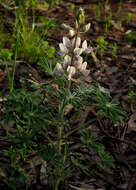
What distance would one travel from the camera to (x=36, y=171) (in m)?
2.10

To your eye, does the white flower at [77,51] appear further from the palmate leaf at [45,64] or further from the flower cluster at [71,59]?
the palmate leaf at [45,64]

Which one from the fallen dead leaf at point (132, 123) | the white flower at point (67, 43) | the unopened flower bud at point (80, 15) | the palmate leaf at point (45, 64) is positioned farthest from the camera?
the fallen dead leaf at point (132, 123)

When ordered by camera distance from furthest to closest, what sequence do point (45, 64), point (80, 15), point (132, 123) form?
point (132, 123), point (45, 64), point (80, 15)

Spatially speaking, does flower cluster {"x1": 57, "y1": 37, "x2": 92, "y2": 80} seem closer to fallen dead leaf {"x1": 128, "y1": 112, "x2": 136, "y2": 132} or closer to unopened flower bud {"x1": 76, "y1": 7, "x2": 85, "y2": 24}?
unopened flower bud {"x1": 76, "y1": 7, "x2": 85, "y2": 24}

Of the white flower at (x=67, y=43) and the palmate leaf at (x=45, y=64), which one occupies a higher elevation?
the white flower at (x=67, y=43)

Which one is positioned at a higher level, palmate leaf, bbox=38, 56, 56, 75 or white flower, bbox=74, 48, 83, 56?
white flower, bbox=74, 48, 83, 56

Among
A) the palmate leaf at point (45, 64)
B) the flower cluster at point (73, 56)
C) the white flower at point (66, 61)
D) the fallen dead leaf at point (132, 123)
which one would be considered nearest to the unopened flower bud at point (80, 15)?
the flower cluster at point (73, 56)

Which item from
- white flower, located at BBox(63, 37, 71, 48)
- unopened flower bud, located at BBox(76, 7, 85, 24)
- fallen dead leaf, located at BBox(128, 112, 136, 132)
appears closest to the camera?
unopened flower bud, located at BBox(76, 7, 85, 24)

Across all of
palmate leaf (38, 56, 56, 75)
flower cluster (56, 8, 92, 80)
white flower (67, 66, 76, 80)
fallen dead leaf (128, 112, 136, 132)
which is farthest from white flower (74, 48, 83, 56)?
fallen dead leaf (128, 112, 136, 132)

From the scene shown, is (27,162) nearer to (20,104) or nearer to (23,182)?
(23,182)

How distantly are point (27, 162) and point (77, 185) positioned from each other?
444 mm

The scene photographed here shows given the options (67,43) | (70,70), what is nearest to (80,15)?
(67,43)

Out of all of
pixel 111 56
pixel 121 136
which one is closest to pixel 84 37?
pixel 111 56

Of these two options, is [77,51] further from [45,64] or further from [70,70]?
[45,64]
